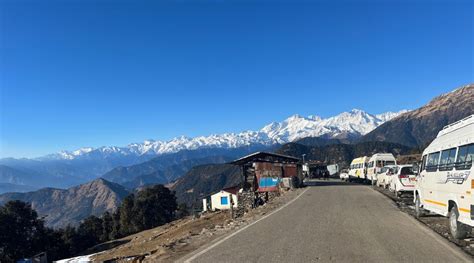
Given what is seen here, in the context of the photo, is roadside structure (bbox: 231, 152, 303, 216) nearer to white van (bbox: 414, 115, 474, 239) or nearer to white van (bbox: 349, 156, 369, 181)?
white van (bbox: 349, 156, 369, 181)

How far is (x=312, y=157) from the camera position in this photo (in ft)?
650

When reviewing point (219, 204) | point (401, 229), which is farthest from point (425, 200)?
point (219, 204)

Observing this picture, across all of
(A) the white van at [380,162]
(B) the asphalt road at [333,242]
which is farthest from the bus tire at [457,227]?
(A) the white van at [380,162]

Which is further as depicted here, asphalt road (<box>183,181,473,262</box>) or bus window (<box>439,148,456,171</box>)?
bus window (<box>439,148,456,171</box>)

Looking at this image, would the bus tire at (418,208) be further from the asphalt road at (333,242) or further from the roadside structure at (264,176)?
the roadside structure at (264,176)

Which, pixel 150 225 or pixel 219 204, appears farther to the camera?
pixel 150 225

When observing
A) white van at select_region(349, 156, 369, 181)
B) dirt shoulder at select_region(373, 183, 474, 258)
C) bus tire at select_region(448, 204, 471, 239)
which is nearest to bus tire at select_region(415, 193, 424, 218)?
dirt shoulder at select_region(373, 183, 474, 258)

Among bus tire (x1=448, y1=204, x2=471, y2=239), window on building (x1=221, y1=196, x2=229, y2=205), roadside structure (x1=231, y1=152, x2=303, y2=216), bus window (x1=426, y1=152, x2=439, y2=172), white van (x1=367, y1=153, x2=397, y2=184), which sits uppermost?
bus window (x1=426, y1=152, x2=439, y2=172)

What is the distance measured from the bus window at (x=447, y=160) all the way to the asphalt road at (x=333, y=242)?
6.01 feet

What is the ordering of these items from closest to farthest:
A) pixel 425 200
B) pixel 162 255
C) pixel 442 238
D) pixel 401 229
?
1. pixel 162 255
2. pixel 442 238
3. pixel 401 229
4. pixel 425 200

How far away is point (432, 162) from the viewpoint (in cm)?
1317

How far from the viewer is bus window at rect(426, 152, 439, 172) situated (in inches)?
495

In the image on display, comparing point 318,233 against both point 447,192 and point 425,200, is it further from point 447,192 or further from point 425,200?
point 425,200

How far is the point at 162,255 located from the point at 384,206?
42.5 ft
